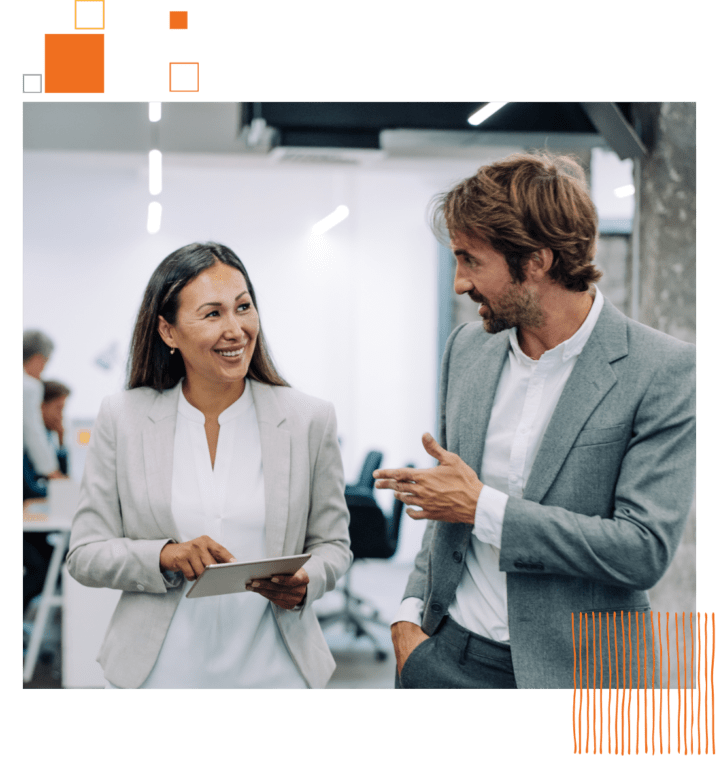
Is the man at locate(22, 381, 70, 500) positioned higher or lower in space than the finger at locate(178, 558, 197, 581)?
higher

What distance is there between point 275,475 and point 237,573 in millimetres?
380

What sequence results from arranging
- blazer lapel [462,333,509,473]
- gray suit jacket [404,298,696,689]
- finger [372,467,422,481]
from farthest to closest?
blazer lapel [462,333,509,473] < finger [372,467,422,481] < gray suit jacket [404,298,696,689]

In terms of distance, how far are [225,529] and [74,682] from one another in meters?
1.00

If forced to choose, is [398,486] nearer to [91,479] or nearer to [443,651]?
[443,651]

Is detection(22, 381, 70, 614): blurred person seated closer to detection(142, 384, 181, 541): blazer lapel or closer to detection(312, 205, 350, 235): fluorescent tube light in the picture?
detection(142, 384, 181, 541): blazer lapel

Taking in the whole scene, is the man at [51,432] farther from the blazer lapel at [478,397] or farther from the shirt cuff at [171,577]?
the blazer lapel at [478,397]

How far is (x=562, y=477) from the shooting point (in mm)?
2480

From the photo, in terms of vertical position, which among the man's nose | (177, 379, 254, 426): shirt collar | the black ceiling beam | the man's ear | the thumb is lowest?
the thumb

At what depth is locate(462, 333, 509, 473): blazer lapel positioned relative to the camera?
259cm

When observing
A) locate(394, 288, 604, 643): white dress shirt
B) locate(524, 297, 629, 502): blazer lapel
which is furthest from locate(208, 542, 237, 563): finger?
locate(524, 297, 629, 502): blazer lapel

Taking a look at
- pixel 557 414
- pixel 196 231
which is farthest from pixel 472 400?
pixel 196 231

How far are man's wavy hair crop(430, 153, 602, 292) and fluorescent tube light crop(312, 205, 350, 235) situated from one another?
0.66 meters
